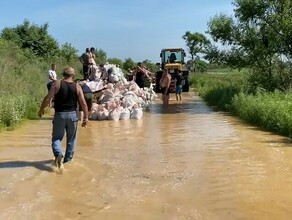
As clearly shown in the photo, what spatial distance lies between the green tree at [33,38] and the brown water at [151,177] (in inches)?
897

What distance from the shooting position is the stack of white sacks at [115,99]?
1552cm

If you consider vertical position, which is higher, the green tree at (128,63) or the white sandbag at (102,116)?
the green tree at (128,63)

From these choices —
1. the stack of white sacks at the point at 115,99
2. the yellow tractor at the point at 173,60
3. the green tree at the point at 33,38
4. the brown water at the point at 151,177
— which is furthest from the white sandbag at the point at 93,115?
the green tree at the point at 33,38

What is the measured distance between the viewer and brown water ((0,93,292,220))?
5965mm

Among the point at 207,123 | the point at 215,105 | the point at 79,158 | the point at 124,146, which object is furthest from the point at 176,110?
the point at 79,158

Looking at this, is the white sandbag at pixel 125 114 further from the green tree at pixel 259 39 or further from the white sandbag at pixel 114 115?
the green tree at pixel 259 39

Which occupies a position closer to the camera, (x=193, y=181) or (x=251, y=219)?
(x=251, y=219)

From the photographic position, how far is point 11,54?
23.0 meters

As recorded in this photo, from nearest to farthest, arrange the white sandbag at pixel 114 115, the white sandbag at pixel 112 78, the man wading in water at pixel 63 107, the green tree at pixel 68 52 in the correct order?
the man wading in water at pixel 63 107, the white sandbag at pixel 114 115, the white sandbag at pixel 112 78, the green tree at pixel 68 52

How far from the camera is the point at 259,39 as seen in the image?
19.7 metres

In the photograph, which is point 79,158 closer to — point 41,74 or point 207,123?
point 207,123

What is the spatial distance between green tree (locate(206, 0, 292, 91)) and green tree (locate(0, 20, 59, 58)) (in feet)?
54.8

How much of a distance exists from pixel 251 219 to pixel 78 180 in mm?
2883

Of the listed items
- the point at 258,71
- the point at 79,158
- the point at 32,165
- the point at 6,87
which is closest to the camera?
the point at 32,165
